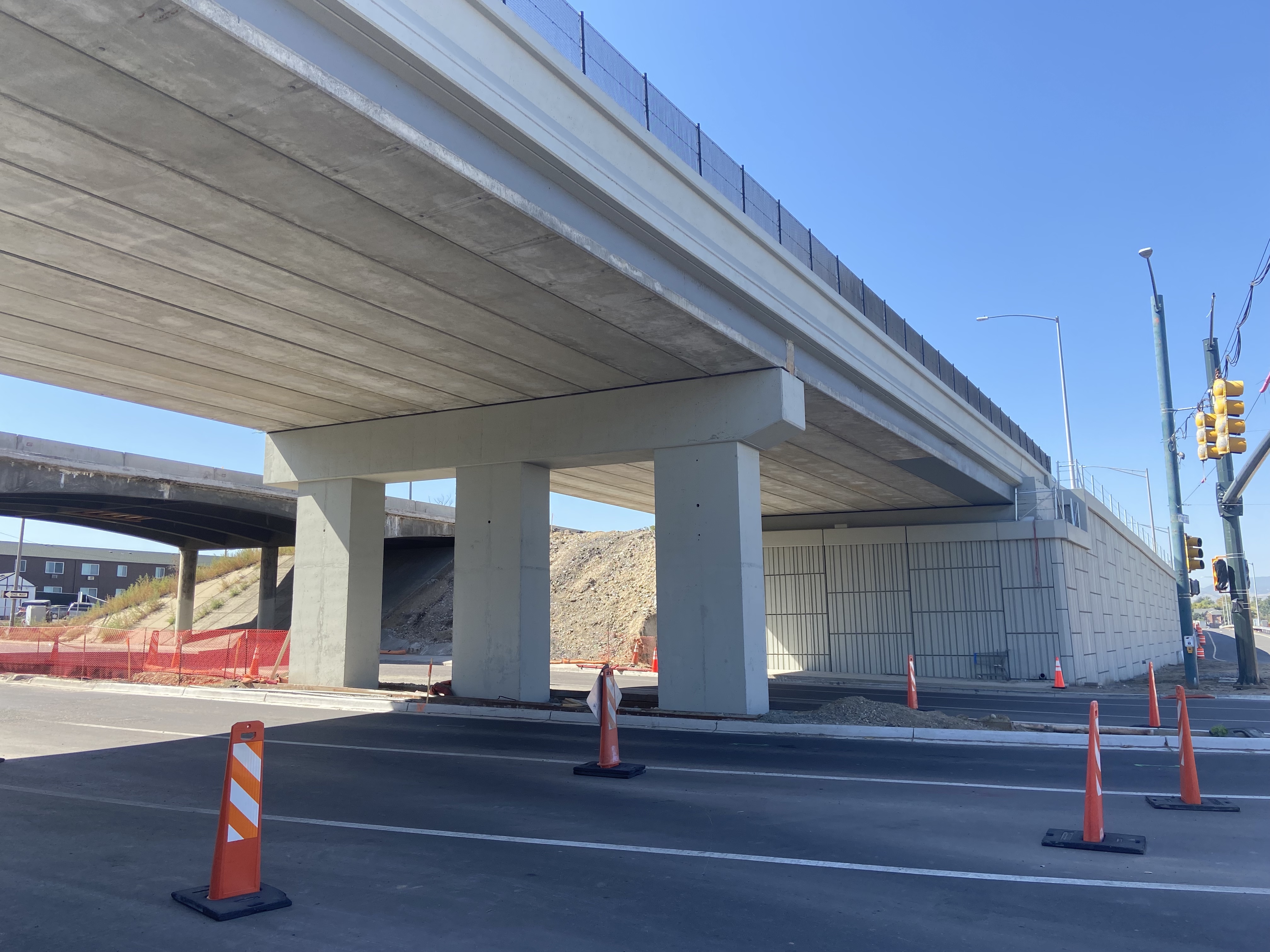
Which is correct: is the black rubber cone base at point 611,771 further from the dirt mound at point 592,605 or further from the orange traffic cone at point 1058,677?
the dirt mound at point 592,605

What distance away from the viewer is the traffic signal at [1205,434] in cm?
1775

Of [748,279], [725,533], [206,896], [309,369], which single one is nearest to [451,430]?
[309,369]

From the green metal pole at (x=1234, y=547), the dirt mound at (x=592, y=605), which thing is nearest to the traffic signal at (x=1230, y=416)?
the green metal pole at (x=1234, y=547)

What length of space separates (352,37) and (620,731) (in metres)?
10.5

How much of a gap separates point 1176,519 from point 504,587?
16903 millimetres

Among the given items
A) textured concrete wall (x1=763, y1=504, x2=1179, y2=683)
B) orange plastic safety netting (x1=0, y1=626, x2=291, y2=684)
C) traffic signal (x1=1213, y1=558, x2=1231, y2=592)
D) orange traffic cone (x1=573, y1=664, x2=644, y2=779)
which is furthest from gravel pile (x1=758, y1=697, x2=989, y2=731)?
textured concrete wall (x1=763, y1=504, x2=1179, y2=683)

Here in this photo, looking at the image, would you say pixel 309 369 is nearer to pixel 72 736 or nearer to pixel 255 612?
pixel 72 736

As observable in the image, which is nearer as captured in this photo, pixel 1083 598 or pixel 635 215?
pixel 635 215

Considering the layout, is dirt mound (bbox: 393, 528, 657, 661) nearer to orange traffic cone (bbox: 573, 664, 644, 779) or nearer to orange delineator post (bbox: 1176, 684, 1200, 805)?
orange traffic cone (bbox: 573, 664, 644, 779)

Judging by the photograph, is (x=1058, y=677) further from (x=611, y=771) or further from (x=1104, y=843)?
(x=1104, y=843)

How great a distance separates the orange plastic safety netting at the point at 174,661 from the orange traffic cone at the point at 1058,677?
68.4 ft

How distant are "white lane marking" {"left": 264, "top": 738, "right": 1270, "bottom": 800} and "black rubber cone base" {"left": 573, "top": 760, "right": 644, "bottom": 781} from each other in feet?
1.62

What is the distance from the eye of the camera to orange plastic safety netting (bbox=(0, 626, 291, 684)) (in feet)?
76.0

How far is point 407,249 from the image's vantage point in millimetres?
11078
